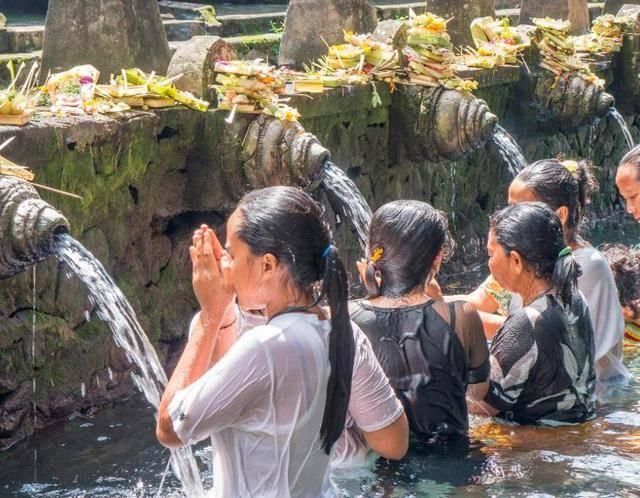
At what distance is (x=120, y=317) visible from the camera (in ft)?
19.1

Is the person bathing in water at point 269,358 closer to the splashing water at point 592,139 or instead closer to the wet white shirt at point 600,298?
the wet white shirt at point 600,298

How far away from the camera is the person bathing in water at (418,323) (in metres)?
4.33

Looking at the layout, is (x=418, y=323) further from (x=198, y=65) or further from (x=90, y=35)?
(x=90, y=35)

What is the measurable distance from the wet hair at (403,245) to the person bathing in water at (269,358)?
0.86m

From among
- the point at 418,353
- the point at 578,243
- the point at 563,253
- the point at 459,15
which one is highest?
the point at 459,15

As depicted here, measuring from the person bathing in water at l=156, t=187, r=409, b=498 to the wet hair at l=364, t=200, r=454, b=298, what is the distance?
2.82 ft

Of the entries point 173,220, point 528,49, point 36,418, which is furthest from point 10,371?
point 528,49

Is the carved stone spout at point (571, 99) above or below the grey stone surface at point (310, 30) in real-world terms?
below

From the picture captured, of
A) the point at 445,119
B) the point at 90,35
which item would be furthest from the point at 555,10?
the point at 90,35

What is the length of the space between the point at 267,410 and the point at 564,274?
1.85 meters

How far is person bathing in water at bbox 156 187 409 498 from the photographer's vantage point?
330 centimetres

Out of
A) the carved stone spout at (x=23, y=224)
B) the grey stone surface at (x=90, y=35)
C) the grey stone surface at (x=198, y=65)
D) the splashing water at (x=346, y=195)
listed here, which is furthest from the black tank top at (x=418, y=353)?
the grey stone surface at (x=90, y=35)

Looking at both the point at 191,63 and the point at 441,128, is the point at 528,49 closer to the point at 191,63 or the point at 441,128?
the point at 441,128

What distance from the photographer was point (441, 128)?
9.03m
